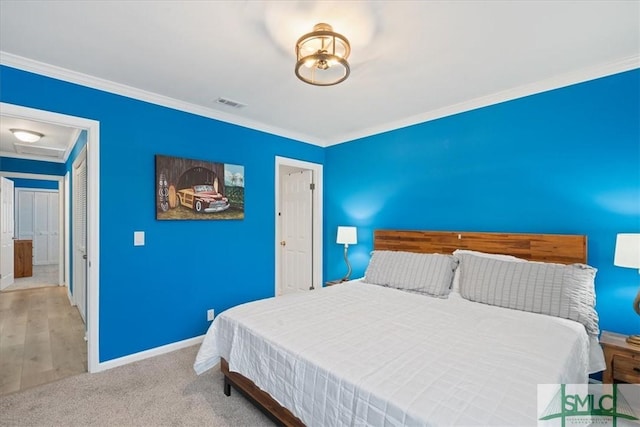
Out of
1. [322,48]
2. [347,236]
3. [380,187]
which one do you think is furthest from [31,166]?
[322,48]

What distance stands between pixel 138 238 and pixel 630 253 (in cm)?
379

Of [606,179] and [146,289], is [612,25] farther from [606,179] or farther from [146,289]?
[146,289]

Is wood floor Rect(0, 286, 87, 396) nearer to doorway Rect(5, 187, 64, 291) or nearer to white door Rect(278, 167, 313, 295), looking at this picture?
doorway Rect(5, 187, 64, 291)

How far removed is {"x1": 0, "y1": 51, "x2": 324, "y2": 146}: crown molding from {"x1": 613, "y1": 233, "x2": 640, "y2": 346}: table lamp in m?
3.44

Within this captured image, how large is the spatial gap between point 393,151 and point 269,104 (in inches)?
63.0

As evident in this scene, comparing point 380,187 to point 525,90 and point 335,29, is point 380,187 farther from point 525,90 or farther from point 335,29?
point 335,29

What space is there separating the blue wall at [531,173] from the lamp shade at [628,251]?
1.23ft

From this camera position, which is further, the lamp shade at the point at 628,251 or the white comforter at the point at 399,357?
the lamp shade at the point at 628,251

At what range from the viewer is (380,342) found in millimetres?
1677

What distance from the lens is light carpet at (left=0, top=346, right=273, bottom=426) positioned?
195 centimetres

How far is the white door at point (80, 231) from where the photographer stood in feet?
11.4

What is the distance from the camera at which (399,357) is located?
150cm

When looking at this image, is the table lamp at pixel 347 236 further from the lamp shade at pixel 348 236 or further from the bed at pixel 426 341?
the bed at pixel 426 341

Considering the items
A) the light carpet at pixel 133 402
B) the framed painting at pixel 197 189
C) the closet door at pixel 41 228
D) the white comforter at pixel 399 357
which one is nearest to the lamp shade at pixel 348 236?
the framed painting at pixel 197 189
